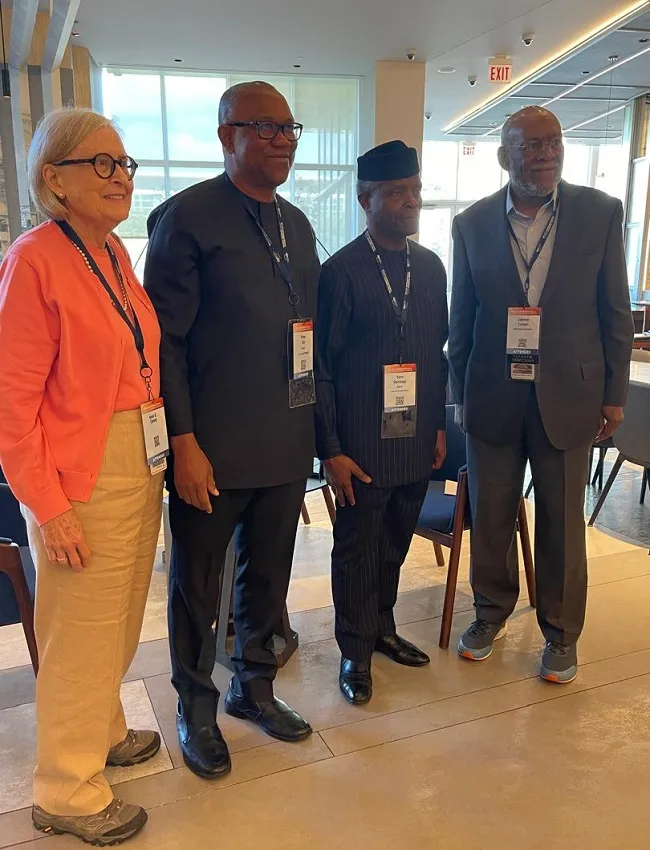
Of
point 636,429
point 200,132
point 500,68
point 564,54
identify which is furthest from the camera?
point 200,132

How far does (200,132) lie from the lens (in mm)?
8297

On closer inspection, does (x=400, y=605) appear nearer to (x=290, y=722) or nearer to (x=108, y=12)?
(x=290, y=722)

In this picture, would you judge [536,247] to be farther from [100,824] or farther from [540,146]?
[100,824]

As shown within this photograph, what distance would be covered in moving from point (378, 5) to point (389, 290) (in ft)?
16.0

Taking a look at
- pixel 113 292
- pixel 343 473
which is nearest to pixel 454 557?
pixel 343 473

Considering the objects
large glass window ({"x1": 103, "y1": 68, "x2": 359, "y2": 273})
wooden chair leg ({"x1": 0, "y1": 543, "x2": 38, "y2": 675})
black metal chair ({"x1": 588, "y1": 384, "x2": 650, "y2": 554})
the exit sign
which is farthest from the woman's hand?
the exit sign

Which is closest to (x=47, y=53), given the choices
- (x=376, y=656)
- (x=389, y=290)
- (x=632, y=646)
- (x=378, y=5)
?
(x=378, y=5)

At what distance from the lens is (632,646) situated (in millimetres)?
2475

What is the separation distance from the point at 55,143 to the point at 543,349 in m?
1.48

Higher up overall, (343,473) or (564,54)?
(564,54)

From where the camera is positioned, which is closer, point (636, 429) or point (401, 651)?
point (401, 651)

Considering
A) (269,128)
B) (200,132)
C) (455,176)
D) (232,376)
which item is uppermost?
(455,176)

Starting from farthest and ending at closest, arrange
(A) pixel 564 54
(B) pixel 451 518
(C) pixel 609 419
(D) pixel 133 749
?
(A) pixel 564 54 → (B) pixel 451 518 → (C) pixel 609 419 → (D) pixel 133 749

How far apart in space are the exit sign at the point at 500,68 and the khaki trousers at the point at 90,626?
762 cm
